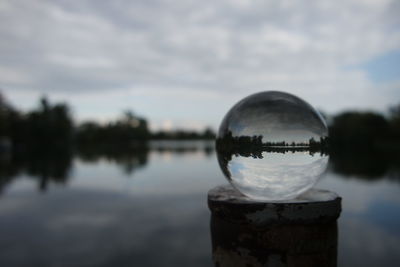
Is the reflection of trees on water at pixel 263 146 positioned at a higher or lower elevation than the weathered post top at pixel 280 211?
higher

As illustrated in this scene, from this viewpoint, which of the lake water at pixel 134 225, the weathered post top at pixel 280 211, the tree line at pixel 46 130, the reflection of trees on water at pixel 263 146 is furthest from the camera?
the tree line at pixel 46 130

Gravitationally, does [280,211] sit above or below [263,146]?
below

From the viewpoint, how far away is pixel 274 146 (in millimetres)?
2182

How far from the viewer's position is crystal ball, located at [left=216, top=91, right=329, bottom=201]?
7.25ft

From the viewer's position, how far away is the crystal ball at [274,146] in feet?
7.25

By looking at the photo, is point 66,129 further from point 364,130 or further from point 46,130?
point 364,130

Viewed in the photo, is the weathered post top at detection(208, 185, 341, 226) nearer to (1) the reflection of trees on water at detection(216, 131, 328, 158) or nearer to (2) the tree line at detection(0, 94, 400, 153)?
(1) the reflection of trees on water at detection(216, 131, 328, 158)

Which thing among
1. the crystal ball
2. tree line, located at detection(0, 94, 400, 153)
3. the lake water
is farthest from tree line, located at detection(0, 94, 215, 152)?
the crystal ball

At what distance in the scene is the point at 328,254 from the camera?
2000mm

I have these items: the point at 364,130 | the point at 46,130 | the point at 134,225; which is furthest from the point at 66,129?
the point at 134,225

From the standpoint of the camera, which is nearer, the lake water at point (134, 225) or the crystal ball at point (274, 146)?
the crystal ball at point (274, 146)

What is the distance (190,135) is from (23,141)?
4058 inches

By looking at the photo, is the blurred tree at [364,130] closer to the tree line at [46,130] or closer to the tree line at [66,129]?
the tree line at [66,129]

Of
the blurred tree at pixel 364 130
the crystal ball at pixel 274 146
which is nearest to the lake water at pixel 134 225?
the crystal ball at pixel 274 146
